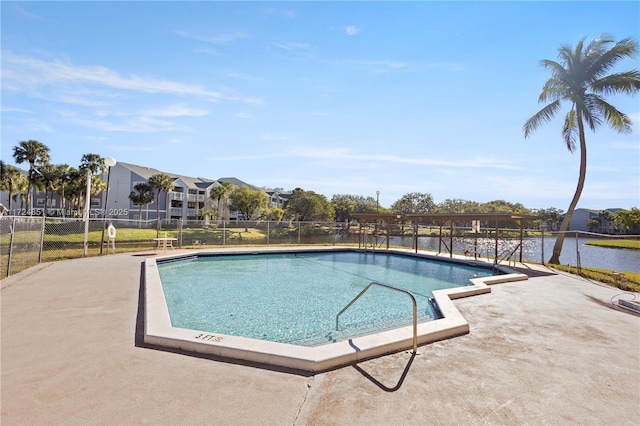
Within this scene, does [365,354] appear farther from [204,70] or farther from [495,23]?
[204,70]

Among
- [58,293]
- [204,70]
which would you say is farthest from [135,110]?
Result: [58,293]

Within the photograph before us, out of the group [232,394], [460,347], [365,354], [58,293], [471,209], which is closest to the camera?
[232,394]

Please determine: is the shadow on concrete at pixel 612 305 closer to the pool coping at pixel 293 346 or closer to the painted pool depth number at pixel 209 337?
the pool coping at pixel 293 346

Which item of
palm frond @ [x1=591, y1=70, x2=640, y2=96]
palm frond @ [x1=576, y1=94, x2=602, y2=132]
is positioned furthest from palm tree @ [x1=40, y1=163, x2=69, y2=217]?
palm frond @ [x1=591, y1=70, x2=640, y2=96]

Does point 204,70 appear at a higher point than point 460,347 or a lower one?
higher

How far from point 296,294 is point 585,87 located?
17.5m

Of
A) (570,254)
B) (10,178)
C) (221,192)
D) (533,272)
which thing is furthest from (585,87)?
(10,178)

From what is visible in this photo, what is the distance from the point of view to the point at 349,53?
33.5ft

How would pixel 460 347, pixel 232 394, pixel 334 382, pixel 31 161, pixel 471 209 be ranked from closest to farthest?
pixel 232 394, pixel 334 382, pixel 460 347, pixel 31 161, pixel 471 209

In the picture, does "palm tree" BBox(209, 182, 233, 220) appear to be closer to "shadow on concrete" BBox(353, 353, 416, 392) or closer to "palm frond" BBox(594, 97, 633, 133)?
"palm frond" BBox(594, 97, 633, 133)

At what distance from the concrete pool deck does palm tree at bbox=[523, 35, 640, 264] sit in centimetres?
1321

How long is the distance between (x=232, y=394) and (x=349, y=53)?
10.2 m

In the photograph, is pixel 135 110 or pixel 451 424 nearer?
pixel 451 424

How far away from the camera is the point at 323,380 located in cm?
322
